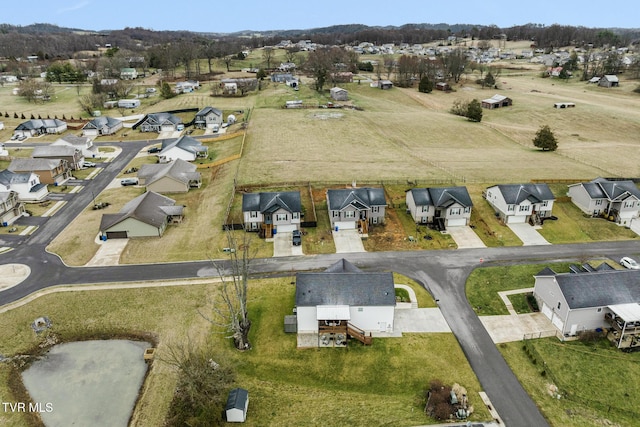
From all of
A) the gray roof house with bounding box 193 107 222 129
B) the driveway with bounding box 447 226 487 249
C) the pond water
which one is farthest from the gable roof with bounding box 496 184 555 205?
the gray roof house with bounding box 193 107 222 129

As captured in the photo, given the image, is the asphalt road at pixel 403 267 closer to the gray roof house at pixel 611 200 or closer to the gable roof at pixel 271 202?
the gray roof house at pixel 611 200

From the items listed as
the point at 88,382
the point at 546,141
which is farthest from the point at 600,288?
the point at 546,141

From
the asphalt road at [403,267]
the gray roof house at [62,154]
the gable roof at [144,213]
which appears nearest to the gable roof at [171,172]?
the gable roof at [144,213]

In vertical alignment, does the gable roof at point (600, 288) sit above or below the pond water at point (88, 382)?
above

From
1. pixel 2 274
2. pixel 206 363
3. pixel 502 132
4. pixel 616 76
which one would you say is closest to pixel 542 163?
pixel 502 132

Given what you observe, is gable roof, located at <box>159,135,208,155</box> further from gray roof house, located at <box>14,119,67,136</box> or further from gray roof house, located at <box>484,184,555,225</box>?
gray roof house, located at <box>484,184,555,225</box>
